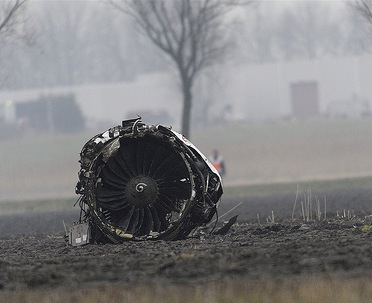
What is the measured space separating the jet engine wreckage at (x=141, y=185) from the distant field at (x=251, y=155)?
2245 cm

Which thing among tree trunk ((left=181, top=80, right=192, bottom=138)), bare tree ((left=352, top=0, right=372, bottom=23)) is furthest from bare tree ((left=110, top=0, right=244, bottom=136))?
bare tree ((left=352, top=0, right=372, bottom=23))

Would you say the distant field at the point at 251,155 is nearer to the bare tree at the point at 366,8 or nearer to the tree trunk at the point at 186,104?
the tree trunk at the point at 186,104

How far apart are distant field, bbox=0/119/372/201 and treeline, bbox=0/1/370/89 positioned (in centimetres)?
5060

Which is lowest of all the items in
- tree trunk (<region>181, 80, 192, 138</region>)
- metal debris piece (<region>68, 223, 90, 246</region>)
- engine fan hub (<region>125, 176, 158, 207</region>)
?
metal debris piece (<region>68, 223, 90, 246</region>)

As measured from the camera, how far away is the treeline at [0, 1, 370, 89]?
14338 centimetres

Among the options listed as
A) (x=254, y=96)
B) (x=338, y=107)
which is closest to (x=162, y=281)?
(x=338, y=107)

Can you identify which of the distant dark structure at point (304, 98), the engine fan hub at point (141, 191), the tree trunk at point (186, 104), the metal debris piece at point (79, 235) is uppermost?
the distant dark structure at point (304, 98)

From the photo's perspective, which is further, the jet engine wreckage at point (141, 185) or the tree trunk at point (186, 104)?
the tree trunk at point (186, 104)

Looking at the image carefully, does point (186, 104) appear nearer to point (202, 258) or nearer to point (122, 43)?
point (202, 258)

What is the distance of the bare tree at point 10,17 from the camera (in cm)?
3678

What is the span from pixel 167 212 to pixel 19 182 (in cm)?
4561

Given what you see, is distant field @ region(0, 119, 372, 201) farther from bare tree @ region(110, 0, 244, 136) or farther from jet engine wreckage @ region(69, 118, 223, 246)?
jet engine wreckage @ region(69, 118, 223, 246)

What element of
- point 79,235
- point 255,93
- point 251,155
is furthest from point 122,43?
point 79,235

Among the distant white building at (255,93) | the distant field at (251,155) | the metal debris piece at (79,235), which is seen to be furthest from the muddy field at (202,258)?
the distant white building at (255,93)
